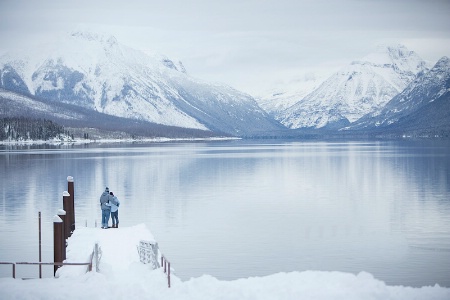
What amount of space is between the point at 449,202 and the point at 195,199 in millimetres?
25480

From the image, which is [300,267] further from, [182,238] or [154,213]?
[154,213]

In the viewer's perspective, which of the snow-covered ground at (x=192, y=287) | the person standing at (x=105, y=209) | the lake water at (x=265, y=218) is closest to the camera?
the snow-covered ground at (x=192, y=287)

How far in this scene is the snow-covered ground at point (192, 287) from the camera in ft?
91.8

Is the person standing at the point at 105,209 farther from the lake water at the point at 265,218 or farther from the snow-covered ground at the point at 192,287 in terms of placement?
the snow-covered ground at the point at 192,287

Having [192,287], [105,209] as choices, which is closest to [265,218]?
[105,209]

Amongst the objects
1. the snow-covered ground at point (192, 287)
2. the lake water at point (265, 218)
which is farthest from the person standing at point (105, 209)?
the snow-covered ground at point (192, 287)

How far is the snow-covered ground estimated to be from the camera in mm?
27984

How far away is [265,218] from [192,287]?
2972 cm

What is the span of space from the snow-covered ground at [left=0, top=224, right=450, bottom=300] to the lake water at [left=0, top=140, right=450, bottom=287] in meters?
4.60

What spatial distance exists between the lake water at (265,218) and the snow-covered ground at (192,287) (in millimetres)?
4596

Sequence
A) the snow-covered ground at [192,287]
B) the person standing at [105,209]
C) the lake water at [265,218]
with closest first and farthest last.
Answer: the snow-covered ground at [192,287], the lake water at [265,218], the person standing at [105,209]

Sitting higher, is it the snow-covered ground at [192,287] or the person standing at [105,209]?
the person standing at [105,209]

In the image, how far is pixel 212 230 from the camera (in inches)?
2034

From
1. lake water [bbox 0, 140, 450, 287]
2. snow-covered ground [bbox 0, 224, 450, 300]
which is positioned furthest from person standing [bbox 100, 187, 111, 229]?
snow-covered ground [bbox 0, 224, 450, 300]
